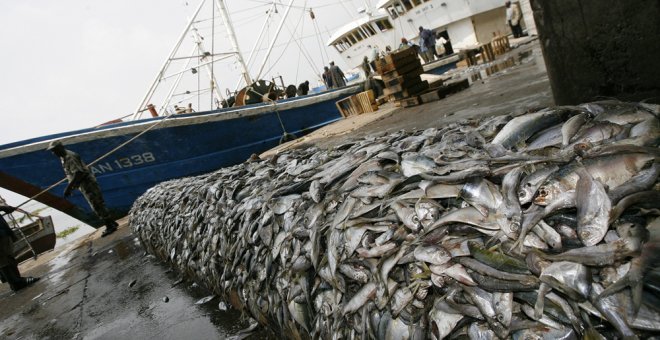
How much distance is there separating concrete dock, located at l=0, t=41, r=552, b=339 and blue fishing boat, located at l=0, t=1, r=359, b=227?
378 centimetres

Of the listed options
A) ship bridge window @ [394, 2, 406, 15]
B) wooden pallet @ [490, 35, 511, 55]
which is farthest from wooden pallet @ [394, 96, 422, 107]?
ship bridge window @ [394, 2, 406, 15]

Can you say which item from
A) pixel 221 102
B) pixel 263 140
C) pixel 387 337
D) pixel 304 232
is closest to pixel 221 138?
pixel 263 140

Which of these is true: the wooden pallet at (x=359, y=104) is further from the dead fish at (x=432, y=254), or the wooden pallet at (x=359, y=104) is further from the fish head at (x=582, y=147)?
the dead fish at (x=432, y=254)

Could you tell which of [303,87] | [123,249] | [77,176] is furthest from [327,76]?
[123,249]

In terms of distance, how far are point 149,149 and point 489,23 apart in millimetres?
25718

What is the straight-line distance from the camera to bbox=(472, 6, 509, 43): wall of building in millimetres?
26547

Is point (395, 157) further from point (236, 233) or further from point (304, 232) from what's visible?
point (236, 233)

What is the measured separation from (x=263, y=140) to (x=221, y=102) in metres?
5.75

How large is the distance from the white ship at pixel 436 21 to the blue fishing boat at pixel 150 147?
10.6 metres

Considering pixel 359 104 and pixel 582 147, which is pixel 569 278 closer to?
pixel 582 147

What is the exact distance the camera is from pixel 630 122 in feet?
5.74

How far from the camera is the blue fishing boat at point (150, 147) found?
11.4 meters

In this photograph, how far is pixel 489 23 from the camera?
26.9m

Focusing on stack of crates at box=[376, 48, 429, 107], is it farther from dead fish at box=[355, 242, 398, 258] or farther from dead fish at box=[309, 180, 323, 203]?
dead fish at box=[355, 242, 398, 258]
